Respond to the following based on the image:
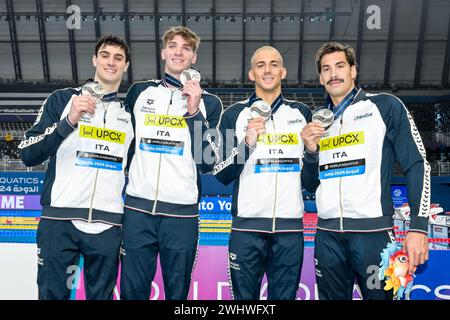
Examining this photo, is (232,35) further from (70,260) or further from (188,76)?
(70,260)

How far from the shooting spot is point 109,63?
391cm

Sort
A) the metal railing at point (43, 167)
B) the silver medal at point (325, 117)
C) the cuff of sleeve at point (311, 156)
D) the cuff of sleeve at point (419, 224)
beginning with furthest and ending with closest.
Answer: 1. the metal railing at point (43, 167)
2. the cuff of sleeve at point (311, 156)
3. the silver medal at point (325, 117)
4. the cuff of sleeve at point (419, 224)

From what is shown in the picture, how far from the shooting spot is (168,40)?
13.0ft

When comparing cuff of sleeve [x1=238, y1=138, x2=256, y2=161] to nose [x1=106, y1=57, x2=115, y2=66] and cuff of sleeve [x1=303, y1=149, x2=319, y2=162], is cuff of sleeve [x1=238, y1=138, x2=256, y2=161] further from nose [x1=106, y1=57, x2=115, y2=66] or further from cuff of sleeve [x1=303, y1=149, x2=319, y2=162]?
nose [x1=106, y1=57, x2=115, y2=66]

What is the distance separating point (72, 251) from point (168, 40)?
1941 mm

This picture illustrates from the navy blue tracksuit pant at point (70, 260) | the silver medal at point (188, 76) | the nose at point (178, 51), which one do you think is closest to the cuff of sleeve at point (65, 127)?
the navy blue tracksuit pant at point (70, 260)

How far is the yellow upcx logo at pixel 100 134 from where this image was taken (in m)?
3.84

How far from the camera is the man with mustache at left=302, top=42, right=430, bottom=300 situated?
11.3ft

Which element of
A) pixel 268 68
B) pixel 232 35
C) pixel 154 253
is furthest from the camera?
pixel 232 35

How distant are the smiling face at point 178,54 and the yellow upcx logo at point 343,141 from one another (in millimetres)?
1366

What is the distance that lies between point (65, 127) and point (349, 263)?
8.13ft

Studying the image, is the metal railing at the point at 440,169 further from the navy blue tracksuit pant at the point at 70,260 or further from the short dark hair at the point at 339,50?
the navy blue tracksuit pant at the point at 70,260

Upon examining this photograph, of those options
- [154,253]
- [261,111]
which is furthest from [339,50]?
[154,253]
